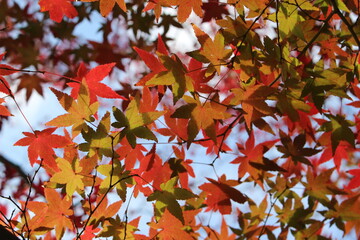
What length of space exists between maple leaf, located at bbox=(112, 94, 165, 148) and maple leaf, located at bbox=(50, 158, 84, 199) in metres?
0.21

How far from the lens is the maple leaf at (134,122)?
114 centimetres

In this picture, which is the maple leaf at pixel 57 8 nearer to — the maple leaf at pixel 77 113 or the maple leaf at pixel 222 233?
the maple leaf at pixel 77 113

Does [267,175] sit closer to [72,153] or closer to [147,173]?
[147,173]

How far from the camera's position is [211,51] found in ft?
3.99

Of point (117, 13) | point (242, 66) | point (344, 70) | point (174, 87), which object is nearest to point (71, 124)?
point (174, 87)

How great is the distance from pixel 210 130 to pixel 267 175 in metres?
0.69

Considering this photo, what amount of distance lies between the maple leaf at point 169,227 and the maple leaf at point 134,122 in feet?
1.04

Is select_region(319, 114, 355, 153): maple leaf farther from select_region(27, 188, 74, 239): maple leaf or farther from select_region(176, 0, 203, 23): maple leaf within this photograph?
select_region(27, 188, 74, 239): maple leaf

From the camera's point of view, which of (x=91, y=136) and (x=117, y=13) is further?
(x=117, y=13)

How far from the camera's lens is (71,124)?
121 centimetres

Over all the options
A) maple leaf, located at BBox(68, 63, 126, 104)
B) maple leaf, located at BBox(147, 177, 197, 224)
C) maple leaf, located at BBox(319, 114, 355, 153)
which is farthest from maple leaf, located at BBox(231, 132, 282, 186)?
maple leaf, located at BBox(68, 63, 126, 104)

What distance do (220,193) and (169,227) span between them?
0.28 m

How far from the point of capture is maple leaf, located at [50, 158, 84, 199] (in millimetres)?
1238

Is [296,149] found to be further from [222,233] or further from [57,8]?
[57,8]
